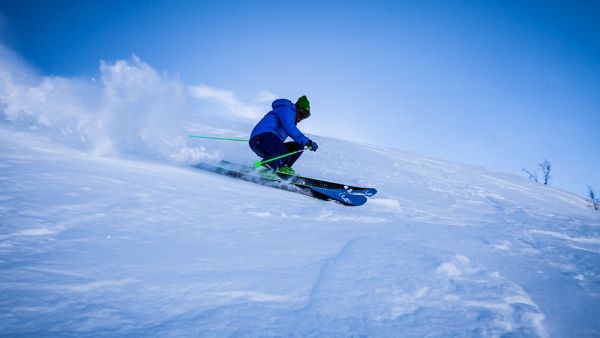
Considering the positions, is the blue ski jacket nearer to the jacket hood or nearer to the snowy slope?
the jacket hood

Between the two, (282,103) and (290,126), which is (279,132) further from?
(282,103)

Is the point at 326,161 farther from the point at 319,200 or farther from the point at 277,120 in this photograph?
the point at 319,200

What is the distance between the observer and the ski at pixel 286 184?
4164 mm

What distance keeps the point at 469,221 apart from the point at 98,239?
442 cm

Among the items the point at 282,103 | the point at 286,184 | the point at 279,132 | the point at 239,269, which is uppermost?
the point at 282,103

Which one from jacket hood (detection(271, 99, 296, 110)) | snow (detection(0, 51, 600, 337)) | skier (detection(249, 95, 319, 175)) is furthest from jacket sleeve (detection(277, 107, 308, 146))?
snow (detection(0, 51, 600, 337))

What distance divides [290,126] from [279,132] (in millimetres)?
285

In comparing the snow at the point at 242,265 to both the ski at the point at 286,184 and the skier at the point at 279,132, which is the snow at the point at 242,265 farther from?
the skier at the point at 279,132

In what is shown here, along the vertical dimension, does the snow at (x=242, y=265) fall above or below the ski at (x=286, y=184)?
below

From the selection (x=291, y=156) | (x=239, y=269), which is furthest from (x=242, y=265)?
(x=291, y=156)

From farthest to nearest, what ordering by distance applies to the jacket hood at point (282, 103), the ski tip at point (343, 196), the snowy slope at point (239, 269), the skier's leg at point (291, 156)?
the skier's leg at point (291, 156) < the jacket hood at point (282, 103) < the ski tip at point (343, 196) < the snowy slope at point (239, 269)

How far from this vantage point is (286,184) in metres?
4.79

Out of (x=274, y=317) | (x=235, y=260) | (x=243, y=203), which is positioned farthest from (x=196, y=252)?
(x=243, y=203)

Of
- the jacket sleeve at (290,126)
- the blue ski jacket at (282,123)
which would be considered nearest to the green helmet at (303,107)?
the blue ski jacket at (282,123)
